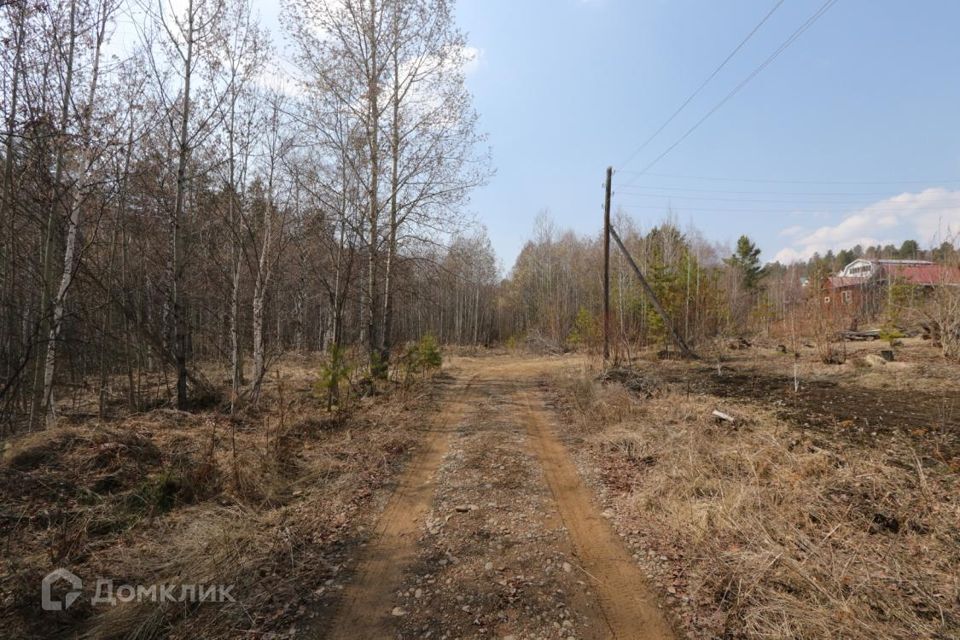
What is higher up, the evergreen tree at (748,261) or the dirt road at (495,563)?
the evergreen tree at (748,261)

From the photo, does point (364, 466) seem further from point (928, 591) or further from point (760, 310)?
point (760, 310)

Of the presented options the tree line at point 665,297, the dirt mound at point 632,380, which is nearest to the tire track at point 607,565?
the dirt mound at point 632,380

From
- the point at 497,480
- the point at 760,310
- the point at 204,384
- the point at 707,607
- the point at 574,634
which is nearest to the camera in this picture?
the point at 574,634

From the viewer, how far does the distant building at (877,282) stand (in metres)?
12.6

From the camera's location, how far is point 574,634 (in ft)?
9.21

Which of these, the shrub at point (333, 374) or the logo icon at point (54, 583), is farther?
the shrub at point (333, 374)

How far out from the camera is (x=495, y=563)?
3639 millimetres

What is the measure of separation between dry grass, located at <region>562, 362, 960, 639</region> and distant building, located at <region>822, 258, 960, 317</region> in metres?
11.0

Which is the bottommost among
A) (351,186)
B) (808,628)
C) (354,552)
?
(354,552)

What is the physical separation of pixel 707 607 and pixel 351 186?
534 inches

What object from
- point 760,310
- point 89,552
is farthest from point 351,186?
point 760,310

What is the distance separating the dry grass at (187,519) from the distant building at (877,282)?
15958 mm

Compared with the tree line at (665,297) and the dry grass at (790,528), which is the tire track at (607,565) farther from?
the tree line at (665,297)

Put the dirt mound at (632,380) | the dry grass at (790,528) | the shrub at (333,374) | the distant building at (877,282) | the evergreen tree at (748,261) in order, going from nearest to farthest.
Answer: the dry grass at (790,528) < the shrub at (333,374) < the dirt mound at (632,380) < the distant building at (877,282) < the evergreen tree at (748,261)
